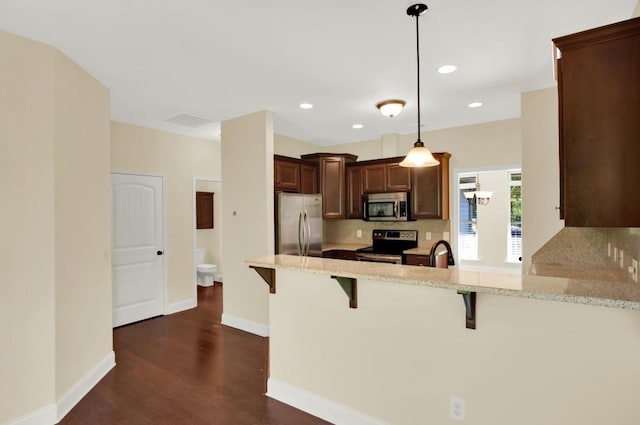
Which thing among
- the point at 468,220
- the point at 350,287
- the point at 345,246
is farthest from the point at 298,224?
the point at 468,220

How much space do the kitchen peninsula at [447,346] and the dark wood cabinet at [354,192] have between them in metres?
3.08

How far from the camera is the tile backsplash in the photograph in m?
5.12

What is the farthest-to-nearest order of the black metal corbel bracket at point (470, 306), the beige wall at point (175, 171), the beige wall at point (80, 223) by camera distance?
the beige wall at point (175, 171), the beige wall at point (80, 223), the black metal corbel bracket at point (470, 306)

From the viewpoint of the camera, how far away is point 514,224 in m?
7.06

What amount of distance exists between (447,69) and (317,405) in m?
2.96

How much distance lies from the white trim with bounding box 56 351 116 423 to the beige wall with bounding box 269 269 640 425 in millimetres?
1581

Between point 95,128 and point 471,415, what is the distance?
3.75m

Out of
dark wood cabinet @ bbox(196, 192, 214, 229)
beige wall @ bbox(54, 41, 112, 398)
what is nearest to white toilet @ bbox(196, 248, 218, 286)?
dark wood cabinet @ bbox(196, 192, 214, 229)

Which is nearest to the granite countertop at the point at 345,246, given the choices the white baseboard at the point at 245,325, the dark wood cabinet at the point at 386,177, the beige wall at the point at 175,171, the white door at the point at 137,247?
the dark wood cabinet at the point at 386,177

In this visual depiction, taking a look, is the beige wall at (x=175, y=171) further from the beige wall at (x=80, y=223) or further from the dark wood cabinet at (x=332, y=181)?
the dark wood cabinet at (x=332, y=181)

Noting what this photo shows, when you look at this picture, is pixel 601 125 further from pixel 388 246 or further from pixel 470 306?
pixel 388 246

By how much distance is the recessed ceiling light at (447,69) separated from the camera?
2.93 m

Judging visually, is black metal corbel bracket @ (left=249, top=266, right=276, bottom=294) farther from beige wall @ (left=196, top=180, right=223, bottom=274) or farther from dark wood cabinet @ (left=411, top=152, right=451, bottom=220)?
beige wall @ (left=196, top=180, right=223, bottom=274)

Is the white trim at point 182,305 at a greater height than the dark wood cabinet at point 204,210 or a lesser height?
lesser
